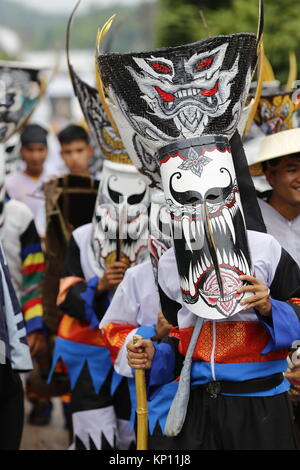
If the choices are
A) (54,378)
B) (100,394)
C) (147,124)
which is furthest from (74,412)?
(147,124)

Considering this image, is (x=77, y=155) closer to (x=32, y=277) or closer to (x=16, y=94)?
(x=16, y=94)

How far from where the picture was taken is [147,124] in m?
3.87

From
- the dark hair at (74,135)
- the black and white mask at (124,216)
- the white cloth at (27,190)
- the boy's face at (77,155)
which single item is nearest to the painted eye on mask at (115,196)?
the black and white mask at (124,216)

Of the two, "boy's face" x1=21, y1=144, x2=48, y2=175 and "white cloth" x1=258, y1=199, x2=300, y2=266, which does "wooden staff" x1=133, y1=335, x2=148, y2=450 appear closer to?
"white cloth" x1=258, y1=199, x2=300, y2=266

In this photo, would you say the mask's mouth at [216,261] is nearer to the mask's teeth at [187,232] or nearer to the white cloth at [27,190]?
the mask's teeth at [187,232]

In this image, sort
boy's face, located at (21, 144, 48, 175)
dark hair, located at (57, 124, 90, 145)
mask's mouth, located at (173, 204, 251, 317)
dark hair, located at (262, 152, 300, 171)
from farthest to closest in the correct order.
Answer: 1. boy's face, located at (21, 144, 48, 175)
2. dark hair, located at (57, 124, 90, 145)
3. dark hair, located at (262, 152, 300, 171)
4. mask's mouth, located at (173, 204, 251, 317)

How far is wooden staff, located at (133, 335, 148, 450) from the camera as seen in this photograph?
4.08 m

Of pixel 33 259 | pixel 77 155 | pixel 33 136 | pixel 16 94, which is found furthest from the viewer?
pixel 33 136

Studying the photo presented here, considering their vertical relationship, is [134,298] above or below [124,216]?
below

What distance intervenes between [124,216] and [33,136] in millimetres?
4002

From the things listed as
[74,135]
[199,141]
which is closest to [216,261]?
[199,141]

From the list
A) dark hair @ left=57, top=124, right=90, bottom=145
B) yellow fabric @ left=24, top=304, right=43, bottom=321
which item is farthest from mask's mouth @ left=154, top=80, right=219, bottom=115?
dark hair @ left=57, top=124, right=90, bottom=145

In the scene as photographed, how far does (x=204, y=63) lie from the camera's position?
3748mm

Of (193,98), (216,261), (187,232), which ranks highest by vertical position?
(193,98)
